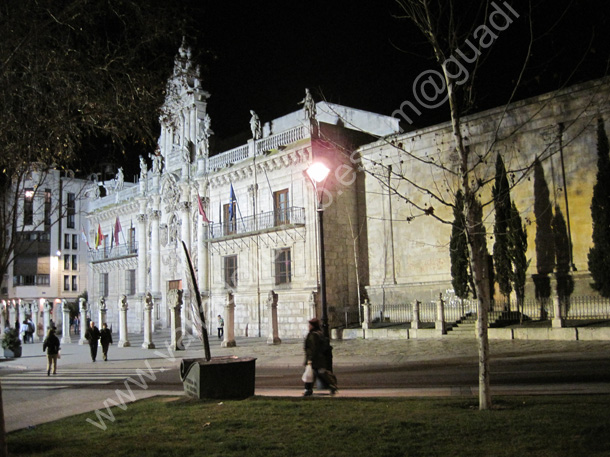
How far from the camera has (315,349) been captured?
32.7 ft

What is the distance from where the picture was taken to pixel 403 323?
Result: 2441cm

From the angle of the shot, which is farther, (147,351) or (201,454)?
(147,351)

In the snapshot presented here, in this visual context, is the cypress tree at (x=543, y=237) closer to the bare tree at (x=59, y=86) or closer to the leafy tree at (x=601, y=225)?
the leafy tree at (x=601, y=225)

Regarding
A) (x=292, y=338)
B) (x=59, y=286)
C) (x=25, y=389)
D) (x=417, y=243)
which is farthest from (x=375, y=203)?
(x=59, y=286)

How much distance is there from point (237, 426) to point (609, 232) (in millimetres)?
16687

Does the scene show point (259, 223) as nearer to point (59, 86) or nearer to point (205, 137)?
point (205, 137)

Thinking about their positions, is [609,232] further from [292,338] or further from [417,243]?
[292,338]

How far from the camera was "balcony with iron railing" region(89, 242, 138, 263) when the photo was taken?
42.5 metres

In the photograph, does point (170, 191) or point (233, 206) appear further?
point (170, 191)

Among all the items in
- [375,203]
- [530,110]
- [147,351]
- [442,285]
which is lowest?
[147,351]

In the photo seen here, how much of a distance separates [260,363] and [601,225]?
1270 centimetres

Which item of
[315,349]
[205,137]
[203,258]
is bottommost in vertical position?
[315,349]

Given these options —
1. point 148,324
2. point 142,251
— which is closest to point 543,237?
point 148,324

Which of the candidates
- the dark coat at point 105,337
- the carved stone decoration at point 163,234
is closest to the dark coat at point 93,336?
the dark coat at point 105,337
